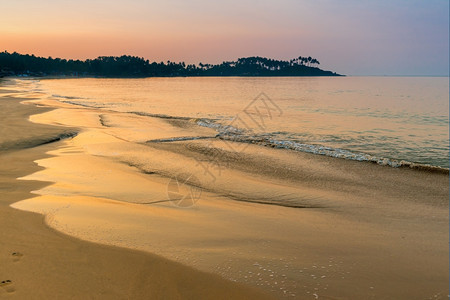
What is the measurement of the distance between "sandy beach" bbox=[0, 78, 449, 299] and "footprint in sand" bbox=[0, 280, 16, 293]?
11 mm

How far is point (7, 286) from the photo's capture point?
3.53 meters

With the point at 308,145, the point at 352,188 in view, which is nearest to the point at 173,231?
the point at 352,188

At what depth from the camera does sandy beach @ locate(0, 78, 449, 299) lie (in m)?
3.80

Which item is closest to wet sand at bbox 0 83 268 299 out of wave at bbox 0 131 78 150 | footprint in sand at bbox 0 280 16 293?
footprint in sand at bbox 0 280 16 293

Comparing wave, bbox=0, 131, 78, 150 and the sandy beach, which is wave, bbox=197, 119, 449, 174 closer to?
the sandy beach

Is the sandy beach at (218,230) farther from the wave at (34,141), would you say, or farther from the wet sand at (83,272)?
the wave at (34,141)

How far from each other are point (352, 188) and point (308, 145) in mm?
6218

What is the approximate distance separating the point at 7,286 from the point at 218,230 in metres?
3.02

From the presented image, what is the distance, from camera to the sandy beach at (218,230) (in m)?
3.80

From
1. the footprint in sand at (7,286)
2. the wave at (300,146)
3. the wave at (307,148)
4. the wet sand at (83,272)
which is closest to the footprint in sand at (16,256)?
the wet sand at (83,272)

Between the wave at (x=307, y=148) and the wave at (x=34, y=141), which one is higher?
the wave at (x=34, y=141)

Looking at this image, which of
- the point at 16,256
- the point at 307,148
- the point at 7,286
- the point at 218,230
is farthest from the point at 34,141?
the point at 307,148

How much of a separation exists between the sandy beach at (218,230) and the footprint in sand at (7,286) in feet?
0.04

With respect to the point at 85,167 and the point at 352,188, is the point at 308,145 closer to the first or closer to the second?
the point at 352,188
